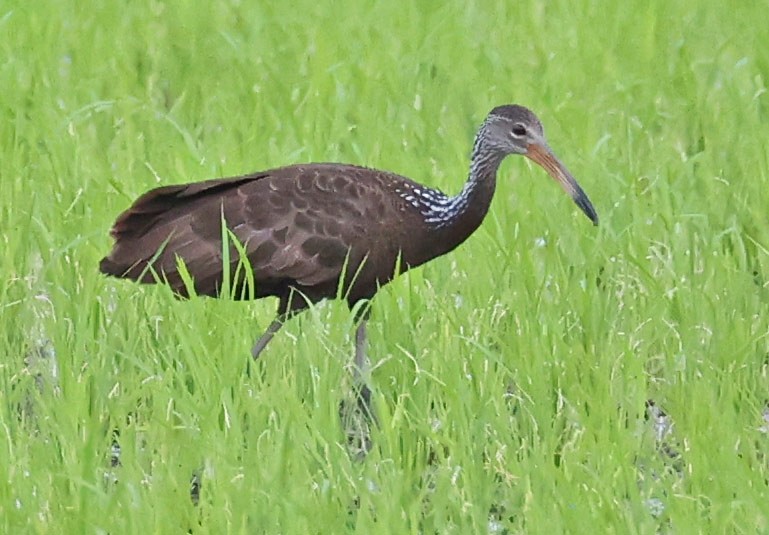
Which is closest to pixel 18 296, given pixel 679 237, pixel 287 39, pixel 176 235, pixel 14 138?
pixel 176 235

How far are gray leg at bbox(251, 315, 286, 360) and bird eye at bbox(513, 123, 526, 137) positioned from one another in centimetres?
107

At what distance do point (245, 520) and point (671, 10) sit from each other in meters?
5.80

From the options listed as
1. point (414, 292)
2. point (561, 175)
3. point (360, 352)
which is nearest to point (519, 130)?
point (561, 175)

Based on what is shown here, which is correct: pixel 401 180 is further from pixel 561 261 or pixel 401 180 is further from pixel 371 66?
pixel 371 66

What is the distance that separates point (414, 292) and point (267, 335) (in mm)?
625

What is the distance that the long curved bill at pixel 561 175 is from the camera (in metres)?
6.07

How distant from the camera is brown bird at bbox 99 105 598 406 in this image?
5883mm

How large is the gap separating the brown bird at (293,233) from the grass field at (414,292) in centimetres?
13

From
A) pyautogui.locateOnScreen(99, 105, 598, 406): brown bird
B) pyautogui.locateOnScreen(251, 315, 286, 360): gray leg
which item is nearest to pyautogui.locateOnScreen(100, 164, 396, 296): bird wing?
pyautogui.locateOnScreen(99, 105, 598, 406): brown bird

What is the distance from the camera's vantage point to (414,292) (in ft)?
20.5

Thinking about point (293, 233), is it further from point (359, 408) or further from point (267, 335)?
point (359, 408)

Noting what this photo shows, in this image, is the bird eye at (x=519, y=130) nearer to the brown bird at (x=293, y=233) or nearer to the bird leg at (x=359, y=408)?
the brown bird at (x=293, y=233)

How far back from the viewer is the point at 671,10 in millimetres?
9516

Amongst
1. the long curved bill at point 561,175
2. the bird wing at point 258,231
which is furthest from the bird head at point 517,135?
the bird wing at point 258,231
